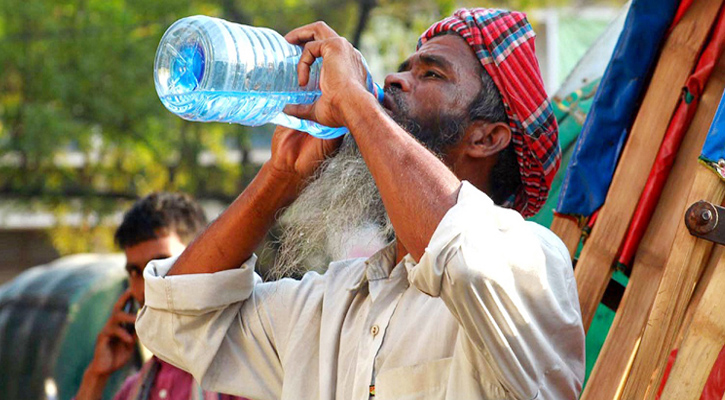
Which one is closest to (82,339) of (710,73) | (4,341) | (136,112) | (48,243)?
(4,341)

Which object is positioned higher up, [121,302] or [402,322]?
[402,322]

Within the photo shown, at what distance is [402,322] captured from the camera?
214 centimetres

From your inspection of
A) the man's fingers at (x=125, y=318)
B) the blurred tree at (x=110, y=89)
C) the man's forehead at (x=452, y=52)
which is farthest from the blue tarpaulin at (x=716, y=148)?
the blurred tree at (x=110, y=89)

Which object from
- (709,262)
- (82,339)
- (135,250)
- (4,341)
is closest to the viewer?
(709,262)

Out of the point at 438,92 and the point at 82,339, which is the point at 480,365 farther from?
the point at 82,339

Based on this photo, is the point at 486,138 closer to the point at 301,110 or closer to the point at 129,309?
the point at 301,110

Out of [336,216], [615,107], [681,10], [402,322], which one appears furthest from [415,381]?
[681,10]

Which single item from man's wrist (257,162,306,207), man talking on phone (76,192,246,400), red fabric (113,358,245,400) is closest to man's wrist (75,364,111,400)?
man talking on phone (76,192,246,400)

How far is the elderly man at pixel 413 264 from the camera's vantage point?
177 centimetres

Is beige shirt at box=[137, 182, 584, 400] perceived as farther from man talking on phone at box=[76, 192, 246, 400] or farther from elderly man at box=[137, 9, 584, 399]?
man talking on phone at box=[76, 192, 246, 400]

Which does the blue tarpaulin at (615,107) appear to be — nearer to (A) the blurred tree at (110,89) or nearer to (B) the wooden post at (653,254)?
(B) the wooden post at (653,254)

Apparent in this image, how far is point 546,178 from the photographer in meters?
2.50

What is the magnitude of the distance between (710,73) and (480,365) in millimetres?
1099

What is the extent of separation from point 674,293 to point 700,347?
0.52 feet
